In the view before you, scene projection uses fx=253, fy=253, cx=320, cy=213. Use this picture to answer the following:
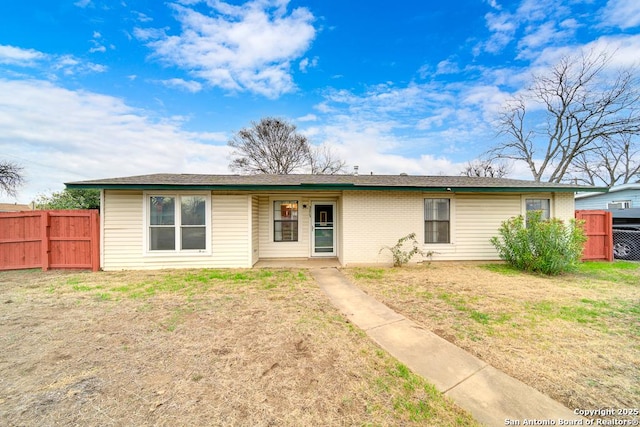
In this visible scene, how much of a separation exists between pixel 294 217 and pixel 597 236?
35.9 feet

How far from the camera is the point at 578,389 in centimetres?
237

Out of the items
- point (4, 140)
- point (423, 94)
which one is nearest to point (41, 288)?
point (423, 94)

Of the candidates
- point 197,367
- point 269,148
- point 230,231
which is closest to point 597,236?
point 230,231

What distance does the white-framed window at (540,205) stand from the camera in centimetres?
895

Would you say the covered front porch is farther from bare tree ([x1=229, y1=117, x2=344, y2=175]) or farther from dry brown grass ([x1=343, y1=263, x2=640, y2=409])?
bare tree ([x1=229, y1=117, x2=344, y2=175])

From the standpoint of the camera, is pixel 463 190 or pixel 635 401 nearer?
pixel 635 401

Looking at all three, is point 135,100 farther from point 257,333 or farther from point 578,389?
point 578,389

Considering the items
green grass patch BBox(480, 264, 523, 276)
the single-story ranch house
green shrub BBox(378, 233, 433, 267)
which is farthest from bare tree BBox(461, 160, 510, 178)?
green shrub BBox(378, 233, 433, 267)

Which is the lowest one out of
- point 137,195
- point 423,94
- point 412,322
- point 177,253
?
point 412,322

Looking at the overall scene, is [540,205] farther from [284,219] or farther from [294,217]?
[284,219]

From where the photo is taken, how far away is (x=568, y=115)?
2025 cm

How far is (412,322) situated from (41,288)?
7.94 m

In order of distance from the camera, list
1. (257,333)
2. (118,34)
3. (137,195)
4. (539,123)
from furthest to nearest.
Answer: (539,123) < (118,34) < (137,195) < (257,333)

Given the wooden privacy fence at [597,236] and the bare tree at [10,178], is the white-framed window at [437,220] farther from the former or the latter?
the bare tree at [10,178]
